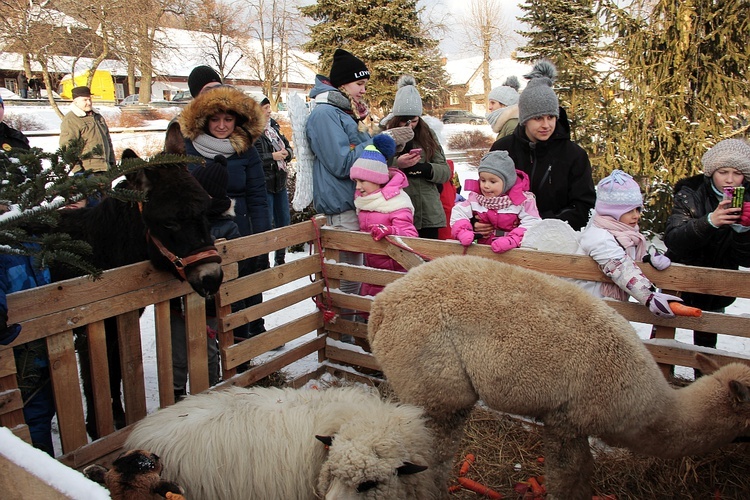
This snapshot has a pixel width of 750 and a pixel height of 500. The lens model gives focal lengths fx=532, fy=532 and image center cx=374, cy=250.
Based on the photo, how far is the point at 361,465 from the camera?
2275 millimetres

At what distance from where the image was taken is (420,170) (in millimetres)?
4902

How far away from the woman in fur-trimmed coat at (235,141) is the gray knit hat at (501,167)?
6.16ft

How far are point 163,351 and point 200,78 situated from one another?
2.92 m

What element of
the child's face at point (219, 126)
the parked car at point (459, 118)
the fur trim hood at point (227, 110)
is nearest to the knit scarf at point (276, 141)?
the fur trim hood at point (227, 110)

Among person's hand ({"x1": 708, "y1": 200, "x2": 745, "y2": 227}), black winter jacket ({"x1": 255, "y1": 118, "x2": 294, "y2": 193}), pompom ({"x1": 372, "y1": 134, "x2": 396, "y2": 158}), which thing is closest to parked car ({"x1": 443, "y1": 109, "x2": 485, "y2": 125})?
black winter jacket ({"x1": 255, "y1": 118, "x2": 294, "y2": 193})

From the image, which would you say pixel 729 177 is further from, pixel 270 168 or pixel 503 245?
pixel 270 168

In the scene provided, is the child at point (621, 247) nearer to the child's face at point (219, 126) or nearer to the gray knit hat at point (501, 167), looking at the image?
the gray knit hat at point (501, 167)

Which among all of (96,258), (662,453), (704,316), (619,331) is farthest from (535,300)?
(96,258)

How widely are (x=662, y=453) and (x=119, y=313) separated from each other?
2999 mm

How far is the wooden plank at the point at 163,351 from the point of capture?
332 cm

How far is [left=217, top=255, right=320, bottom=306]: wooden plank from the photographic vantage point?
3.81 meters

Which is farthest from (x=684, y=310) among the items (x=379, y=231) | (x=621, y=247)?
(x=379, y=231)

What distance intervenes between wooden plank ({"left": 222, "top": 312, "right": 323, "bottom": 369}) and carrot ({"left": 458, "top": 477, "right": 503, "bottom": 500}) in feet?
5.76

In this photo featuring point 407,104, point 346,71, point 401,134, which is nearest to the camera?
point 346,71
